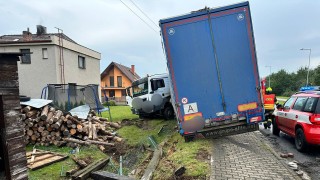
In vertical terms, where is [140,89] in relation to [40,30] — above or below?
below

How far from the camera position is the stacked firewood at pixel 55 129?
984cm

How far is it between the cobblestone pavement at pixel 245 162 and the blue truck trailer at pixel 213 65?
878 millimetres

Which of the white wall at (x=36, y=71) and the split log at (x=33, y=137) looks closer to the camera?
the split log at (x=33, y=137)

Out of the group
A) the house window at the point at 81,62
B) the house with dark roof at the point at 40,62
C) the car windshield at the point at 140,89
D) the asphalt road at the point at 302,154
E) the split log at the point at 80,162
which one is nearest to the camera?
the asphalt road at the point at 302,154

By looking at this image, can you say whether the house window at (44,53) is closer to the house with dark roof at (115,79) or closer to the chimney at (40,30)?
the chimney at (40,30)

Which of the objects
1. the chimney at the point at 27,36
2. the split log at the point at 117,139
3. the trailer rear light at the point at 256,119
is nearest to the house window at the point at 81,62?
the chimney at the point at 27,36

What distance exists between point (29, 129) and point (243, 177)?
309 inches

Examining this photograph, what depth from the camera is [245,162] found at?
6523 mm

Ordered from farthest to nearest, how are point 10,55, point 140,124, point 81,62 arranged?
point 81,62, point 140,124, point 10,55

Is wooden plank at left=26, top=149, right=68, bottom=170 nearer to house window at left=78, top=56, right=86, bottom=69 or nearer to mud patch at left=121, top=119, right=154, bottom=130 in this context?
mud patch at left=121, top=119, right=154, bottom=130

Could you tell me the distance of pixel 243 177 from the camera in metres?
5.52

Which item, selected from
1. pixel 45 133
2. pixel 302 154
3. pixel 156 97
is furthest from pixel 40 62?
pixel 302 154

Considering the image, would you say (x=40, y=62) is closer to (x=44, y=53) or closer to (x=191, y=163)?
(x=44, y=53)

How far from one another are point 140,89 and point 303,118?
1053 centimetres
